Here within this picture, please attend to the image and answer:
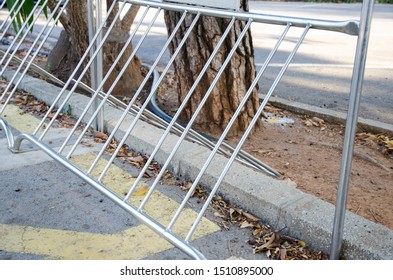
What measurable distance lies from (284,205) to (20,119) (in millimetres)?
2823

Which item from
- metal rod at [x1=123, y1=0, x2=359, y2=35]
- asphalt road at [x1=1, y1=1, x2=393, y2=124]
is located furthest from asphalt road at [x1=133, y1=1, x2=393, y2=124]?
metal rod at [x1=123, y1=0, x2=359, y2=35]

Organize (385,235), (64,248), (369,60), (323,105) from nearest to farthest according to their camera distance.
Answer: (385,235)
(64,248)
(323,105)
(369,60)

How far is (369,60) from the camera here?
27.4 ft

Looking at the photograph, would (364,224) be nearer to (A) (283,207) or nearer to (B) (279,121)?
(A) (283,207)

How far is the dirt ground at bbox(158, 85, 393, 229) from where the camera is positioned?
10.3 feet

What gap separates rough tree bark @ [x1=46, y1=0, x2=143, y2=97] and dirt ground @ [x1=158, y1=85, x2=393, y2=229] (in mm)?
932

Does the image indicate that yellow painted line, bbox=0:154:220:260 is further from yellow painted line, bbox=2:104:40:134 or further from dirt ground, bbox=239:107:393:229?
yellow painted line, bbox=2:104:40:134

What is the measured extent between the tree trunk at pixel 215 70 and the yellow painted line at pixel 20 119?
1315mm

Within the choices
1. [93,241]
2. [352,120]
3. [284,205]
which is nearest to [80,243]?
[93,241]

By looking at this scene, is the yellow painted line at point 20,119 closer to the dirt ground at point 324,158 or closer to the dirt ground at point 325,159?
the dirt ground at point 324,158

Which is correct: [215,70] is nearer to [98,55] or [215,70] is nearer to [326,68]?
[98,55]
